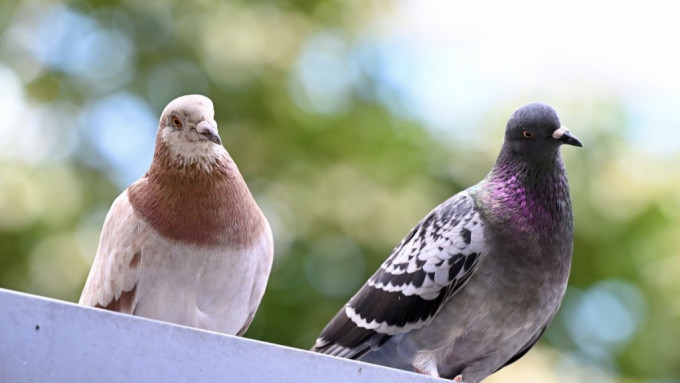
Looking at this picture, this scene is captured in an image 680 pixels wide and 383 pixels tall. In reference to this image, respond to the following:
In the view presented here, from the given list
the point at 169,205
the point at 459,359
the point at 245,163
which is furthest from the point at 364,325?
the point at 245,163

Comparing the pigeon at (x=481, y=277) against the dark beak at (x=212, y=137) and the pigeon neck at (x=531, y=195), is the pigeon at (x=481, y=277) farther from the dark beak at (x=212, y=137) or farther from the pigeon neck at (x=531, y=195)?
the dark beak at (x=212, y=137)

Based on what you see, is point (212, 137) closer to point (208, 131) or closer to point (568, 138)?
point (208, 131)

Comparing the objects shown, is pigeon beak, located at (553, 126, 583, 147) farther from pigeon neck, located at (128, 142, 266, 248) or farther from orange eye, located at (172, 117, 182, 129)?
orange eye, located at (172, 117, 182, 129)

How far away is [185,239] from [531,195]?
1.27 meters

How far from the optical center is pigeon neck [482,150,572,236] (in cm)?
330

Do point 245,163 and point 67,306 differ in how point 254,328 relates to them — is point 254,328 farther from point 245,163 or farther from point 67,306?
point 67,306

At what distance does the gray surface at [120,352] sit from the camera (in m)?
1.96

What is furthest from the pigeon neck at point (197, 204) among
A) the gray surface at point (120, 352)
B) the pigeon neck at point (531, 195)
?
the pigeon neck at point (531, 195)

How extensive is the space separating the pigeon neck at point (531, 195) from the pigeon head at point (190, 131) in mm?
1061

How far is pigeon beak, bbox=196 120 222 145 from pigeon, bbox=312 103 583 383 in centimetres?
92

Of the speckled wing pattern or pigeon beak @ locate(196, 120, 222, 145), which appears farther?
the speckled wing pattern

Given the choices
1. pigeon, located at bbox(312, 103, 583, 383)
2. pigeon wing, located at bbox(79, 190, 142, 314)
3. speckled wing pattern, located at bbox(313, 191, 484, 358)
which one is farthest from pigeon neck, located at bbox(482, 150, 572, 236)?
pigeon wing, located at bbox(79, 190, 142, 314)

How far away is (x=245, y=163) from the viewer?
8.60 meters

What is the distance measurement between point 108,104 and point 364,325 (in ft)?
20.3
